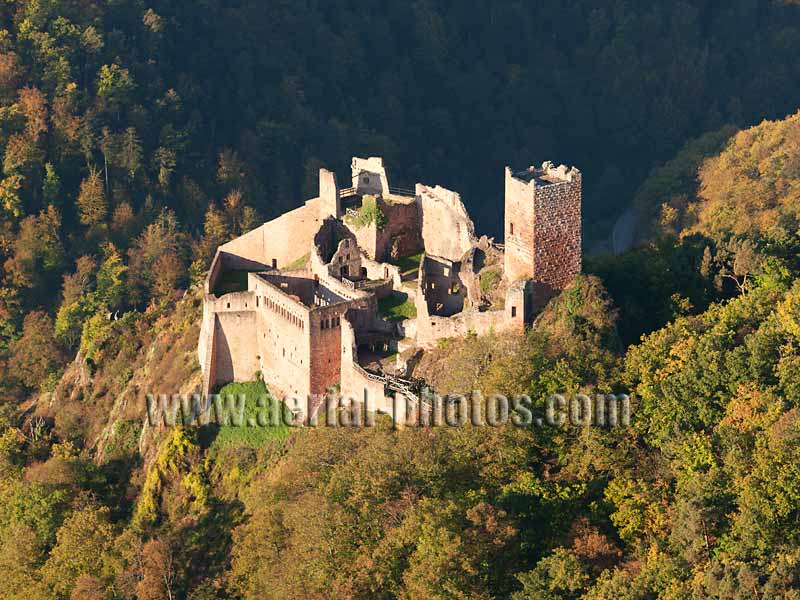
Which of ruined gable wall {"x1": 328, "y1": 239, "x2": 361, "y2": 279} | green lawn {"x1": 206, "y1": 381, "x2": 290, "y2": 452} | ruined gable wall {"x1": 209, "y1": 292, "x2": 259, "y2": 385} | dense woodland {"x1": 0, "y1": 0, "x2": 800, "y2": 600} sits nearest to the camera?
dense woodland {"x1": 0, "y1": 0, "x2": 800, "y2": 600}

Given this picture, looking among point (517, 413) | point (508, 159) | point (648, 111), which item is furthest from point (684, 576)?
point (648, 111)

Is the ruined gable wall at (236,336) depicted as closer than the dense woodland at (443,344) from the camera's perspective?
A: No

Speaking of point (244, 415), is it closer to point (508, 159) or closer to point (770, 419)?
point (770, 419)

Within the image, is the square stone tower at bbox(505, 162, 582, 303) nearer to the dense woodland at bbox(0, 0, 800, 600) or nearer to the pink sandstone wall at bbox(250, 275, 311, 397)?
the dense woodland at bbox(0, 0, 800, 600)

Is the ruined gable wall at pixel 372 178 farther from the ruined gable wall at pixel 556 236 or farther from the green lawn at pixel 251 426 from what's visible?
the ruined gable wall at pixel 556 236

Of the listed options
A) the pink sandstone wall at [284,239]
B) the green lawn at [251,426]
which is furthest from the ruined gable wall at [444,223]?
the green lawn at [251,426]

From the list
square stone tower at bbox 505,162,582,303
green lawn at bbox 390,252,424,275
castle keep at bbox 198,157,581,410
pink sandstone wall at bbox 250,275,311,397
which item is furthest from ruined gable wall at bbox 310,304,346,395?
square stone tower at bbox 505,162,582,303
